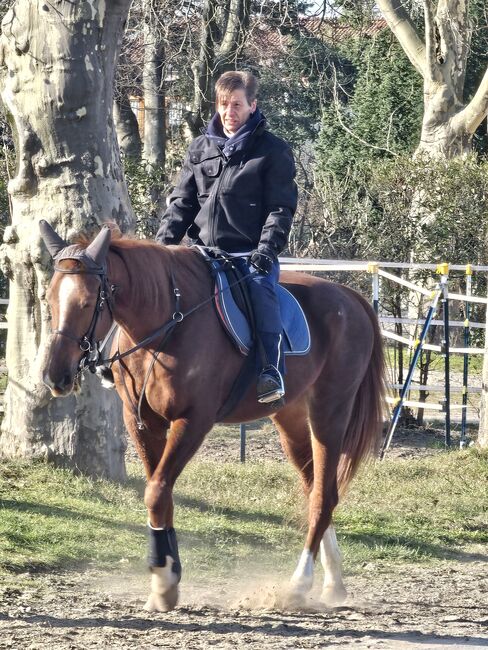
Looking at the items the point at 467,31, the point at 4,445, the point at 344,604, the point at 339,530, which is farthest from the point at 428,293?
the point at 467,31

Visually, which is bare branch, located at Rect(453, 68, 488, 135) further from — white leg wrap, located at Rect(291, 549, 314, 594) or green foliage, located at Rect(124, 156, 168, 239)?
white leg wrap, located at Rect(291, 549, 314, 594)

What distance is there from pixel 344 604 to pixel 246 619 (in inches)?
30.4

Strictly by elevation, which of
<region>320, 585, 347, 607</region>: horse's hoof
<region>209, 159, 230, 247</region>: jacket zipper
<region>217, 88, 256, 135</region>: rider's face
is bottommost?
<region>320, 585, 347, 607</region>: horse's hoof

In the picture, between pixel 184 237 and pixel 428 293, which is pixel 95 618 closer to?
pixel 184 237

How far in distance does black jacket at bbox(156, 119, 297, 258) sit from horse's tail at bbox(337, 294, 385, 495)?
42.1 inches

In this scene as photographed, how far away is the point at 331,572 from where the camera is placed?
623 centimetres

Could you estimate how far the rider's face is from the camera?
6.03 m

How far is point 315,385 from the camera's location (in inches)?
258

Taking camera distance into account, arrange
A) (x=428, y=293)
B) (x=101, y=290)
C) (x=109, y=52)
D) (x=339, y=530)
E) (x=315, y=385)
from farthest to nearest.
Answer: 1. (x=428, y=293)
2. (x=109, y=52)
3. (x=339, y=530)
4. (x=315, y=385)
5. (x=101, y=290)

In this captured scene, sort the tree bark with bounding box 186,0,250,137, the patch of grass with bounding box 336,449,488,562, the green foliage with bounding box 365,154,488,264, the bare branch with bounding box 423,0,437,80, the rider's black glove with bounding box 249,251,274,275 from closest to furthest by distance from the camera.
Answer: the rider's black glove with bounding box 249,251,274,275 < the patch of grass with bounding box 336,449,488,562 < the green foliage with bounding box 365,154,488,264 < the tree bark with bounding box 186,0,250,137 < the bare branch with bounding box 423,0,437,80

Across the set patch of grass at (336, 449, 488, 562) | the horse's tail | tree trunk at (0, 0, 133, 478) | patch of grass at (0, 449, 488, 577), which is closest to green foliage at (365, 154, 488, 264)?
patch of grass at (336, 449, 488, 562)

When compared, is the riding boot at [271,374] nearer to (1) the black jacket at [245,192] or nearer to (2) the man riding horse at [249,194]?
(2) the man riding horse at [249,194]

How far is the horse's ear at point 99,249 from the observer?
16.7ft

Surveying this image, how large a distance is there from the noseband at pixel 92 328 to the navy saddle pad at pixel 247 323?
81 centimetres
